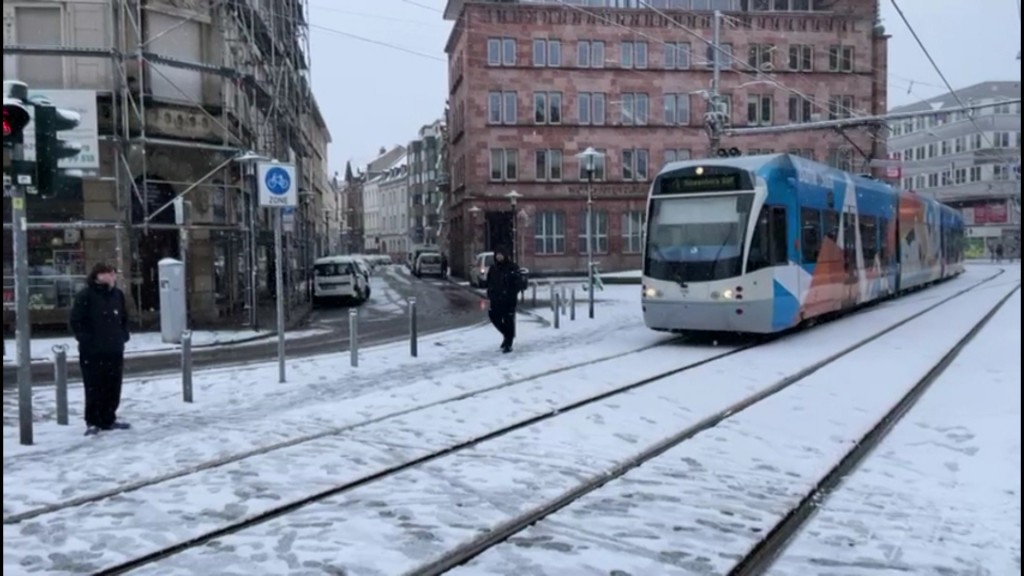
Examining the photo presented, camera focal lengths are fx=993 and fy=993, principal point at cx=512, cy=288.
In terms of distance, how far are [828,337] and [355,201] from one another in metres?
148

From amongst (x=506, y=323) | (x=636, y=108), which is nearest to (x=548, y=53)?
(x=636, y=108)

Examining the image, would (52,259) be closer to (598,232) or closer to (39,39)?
(39,39)

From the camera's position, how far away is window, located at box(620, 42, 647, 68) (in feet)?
189

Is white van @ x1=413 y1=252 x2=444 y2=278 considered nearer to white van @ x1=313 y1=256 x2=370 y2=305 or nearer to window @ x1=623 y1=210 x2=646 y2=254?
window @ x1=623 y1=210 x2=646 y2=254

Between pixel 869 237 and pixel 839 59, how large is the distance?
40.6 metres

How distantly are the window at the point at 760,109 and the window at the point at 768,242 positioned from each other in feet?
147

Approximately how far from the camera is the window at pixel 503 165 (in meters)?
57.1

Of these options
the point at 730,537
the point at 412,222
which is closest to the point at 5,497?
the point at 730,537

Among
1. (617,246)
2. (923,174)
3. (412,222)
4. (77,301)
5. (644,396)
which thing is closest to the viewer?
(77,301)

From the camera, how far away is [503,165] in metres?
57.2

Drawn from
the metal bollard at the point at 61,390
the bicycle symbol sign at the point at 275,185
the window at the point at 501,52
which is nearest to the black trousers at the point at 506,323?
the bicycle symbol sign at the point at 275,185

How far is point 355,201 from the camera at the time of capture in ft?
532

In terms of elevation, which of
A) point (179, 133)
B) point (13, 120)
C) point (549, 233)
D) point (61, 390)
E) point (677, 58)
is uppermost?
point (677, 58)

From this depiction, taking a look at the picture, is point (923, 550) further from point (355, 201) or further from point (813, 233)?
point (355, 201)
